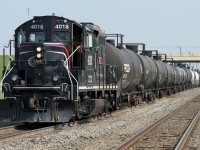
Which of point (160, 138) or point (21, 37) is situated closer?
point (160, 138)

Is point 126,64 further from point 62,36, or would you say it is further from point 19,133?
point 19,133

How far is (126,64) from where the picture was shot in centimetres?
2192

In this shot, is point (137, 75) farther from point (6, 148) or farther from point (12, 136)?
point (6, 148)

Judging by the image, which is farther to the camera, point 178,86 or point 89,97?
point 178,86

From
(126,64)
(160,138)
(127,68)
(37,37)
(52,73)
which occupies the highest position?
(37,37)

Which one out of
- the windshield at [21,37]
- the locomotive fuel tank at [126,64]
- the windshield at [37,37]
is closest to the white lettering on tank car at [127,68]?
the locomotive fuel tank at [126,64]

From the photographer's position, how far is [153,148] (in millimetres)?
10305

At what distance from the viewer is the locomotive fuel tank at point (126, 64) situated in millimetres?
19984

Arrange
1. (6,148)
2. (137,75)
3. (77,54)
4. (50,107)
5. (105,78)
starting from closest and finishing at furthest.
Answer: (6,148) → (50,107) → (77,54) → (105,78) → (137,75)

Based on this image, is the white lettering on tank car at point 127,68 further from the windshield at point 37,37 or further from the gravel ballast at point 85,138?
the windshield at point 37,37

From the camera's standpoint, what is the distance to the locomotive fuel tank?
1998 centimetres

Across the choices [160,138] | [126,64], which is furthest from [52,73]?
[126,64]

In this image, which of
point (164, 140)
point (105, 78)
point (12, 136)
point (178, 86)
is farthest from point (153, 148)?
point (178, 86)

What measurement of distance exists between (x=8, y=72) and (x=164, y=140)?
5854 mm
